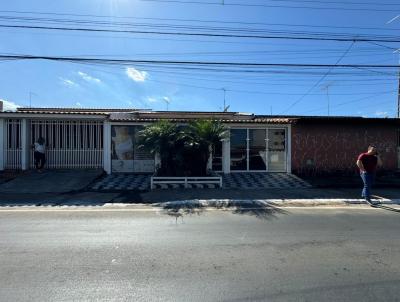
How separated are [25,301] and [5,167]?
14.7 m

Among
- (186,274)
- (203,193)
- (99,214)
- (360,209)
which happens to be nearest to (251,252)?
(186,274)

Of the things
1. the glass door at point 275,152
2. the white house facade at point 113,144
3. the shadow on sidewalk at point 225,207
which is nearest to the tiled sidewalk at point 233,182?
the glass door at point 275,152

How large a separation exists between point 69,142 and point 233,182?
8.01 m

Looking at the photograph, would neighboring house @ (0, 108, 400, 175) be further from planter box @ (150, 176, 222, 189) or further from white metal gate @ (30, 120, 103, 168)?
planter box @ (150, 176, 222, 189)

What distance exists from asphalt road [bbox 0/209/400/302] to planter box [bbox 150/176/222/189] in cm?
494

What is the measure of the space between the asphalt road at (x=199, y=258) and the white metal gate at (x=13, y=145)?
9540 millimetres

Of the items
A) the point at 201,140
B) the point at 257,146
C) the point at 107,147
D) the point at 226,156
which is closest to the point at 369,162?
the point at 201,140

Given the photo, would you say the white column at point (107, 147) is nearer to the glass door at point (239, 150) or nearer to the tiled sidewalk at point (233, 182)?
the tiled sidewalk at point (233, 182)

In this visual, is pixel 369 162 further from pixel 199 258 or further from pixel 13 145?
pixel 13 145

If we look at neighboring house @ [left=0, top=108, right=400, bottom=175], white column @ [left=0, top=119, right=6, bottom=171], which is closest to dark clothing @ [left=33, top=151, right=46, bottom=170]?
neighboring house @ [left=0, top=108, right=400, bottom=175]

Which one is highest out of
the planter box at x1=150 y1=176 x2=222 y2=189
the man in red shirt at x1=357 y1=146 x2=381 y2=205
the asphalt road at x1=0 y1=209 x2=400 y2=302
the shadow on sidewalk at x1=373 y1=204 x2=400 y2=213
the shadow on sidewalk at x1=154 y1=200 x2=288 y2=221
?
the man in red shirt at x1=357 y1=146 x2=381 y2=205

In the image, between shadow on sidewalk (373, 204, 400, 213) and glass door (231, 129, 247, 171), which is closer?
shadow on sidewalk (373, 204, 400, 213)

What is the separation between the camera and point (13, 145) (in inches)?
678

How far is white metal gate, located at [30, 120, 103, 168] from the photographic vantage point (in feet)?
57.9
